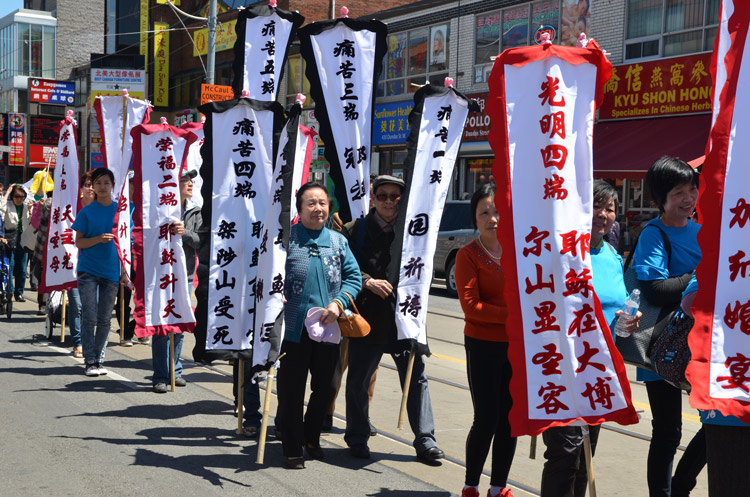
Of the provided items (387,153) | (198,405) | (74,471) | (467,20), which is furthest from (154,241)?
(387,153)

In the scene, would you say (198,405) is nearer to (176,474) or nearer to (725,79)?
(176,474)

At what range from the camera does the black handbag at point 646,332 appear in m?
3.74

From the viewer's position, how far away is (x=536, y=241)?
3.86 m

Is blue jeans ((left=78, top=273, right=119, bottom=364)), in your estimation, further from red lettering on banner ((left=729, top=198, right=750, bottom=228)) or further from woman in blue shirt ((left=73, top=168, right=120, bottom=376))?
red lettering on banner ((left=729, top=198, right=750, bottom=228))

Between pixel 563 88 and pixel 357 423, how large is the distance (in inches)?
109

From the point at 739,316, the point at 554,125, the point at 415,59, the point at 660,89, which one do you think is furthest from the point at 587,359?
the point at 415,59

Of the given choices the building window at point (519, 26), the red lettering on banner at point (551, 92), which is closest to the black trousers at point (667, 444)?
the red lettering on banner at point (551, 92)

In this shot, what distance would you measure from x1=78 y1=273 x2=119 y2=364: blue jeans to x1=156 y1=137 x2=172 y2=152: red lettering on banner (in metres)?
1.44

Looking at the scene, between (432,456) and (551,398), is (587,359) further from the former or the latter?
(432,456)

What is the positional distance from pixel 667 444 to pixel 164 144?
16.7 feet

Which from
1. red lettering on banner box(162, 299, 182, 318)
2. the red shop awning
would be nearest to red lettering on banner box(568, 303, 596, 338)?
red lettering on banner box(162, 299, 182, 318)

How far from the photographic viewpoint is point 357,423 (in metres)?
5.64

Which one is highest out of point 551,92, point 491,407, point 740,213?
point 551,92

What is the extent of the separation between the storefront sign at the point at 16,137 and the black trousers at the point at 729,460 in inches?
1943
